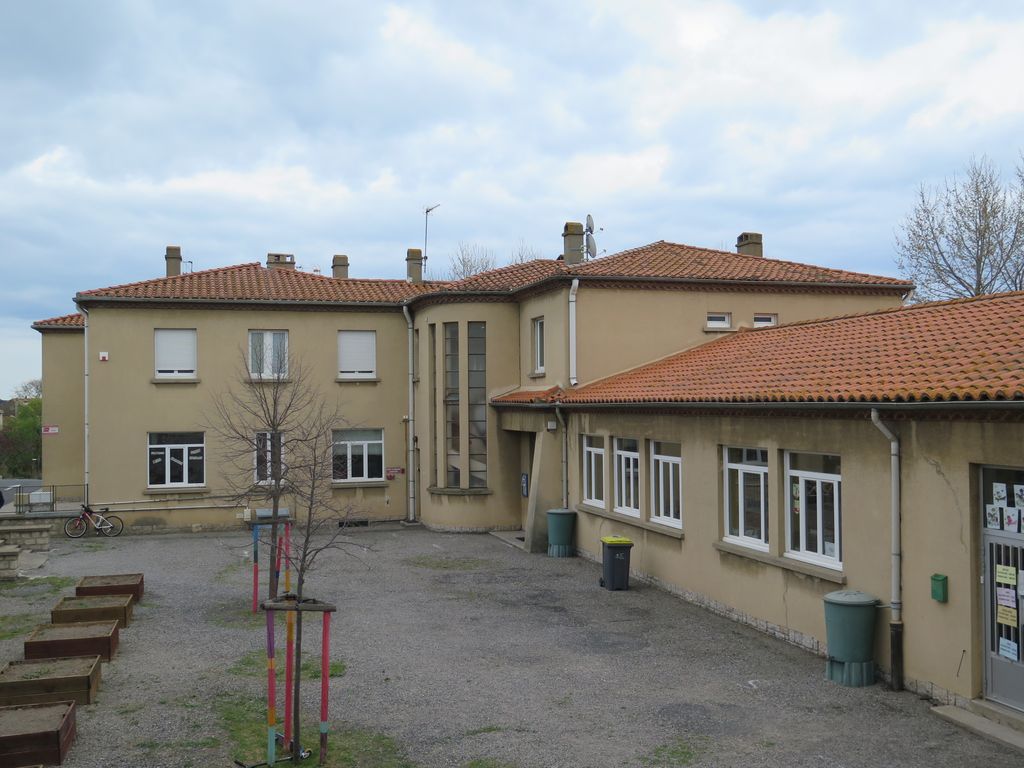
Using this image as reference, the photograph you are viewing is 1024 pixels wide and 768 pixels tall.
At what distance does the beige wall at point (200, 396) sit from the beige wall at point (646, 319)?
7642mm

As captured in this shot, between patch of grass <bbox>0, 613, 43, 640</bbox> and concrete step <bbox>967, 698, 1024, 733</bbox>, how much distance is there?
12.2 m

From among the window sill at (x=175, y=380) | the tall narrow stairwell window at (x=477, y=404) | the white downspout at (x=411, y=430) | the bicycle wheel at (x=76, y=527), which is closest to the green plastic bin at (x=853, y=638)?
the tall narrow stairwell window at (x=477, y=404)

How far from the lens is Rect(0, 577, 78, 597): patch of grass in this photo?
52.7ft

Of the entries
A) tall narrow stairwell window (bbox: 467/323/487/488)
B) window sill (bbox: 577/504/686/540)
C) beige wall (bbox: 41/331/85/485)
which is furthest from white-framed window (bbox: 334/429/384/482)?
beige wall (bbox: 41/331/85/485)

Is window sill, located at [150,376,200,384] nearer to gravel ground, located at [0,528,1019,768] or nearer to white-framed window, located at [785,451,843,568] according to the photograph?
gravel ground, located at [0,528,1019,768]

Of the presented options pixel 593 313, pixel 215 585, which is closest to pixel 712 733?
pixel 215 585

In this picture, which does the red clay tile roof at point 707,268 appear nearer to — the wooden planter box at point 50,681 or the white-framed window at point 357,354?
the white-framed window at point 357,354

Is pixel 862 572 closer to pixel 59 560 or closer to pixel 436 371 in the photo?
pixel 436 371

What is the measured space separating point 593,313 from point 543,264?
5.28 meters

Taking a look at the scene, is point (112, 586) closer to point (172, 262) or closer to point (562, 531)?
point (562, 531)

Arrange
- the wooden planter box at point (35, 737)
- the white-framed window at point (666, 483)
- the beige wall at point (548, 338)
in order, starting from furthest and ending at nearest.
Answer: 1. the beige wall at point (548, 338)
2. the white-framed window at point (666, 483)
3. the wooden planter box at point (35, 737)

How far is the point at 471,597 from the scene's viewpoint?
51.1ft

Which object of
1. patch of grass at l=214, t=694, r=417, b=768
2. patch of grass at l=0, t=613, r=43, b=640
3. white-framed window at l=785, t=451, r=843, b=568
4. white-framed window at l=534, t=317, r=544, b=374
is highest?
white-framed window at l=534, t=317, r=544, b=374

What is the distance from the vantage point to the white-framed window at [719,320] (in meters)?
21.5
